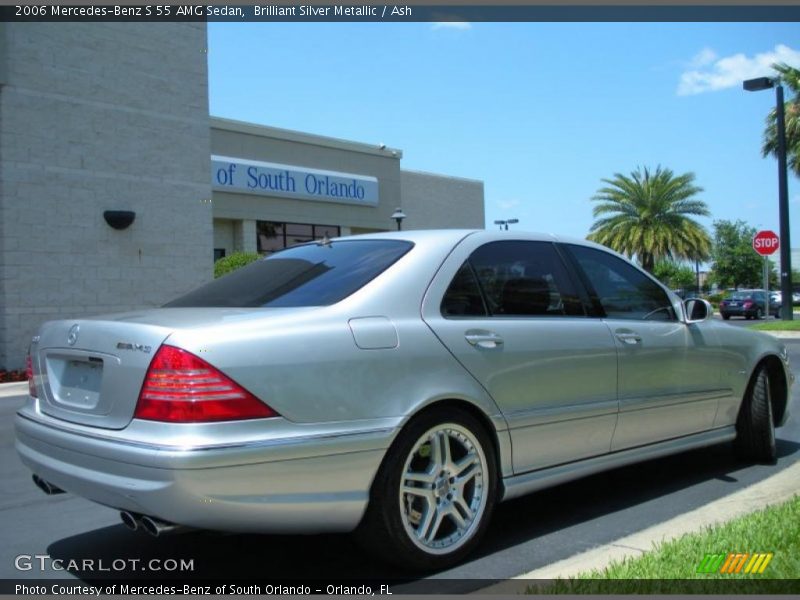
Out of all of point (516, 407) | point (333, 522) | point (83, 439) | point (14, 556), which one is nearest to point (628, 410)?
point (516, 407)

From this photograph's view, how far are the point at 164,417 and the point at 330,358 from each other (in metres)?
0.71

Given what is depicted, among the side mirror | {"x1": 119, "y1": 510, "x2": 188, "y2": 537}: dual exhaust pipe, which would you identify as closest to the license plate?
{"x1": 119, "y1": 510, "x2": 188, "y2": 537}: dual exhaust pipe

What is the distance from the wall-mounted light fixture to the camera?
54.9 ft

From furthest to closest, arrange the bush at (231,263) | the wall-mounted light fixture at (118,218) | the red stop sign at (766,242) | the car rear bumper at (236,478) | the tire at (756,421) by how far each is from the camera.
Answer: the red stop sign at (766,242), the bush at (231,263), the wall-mounted light fixture at (118,218), the tire at (756,421), the car rear bumper at (236,478)

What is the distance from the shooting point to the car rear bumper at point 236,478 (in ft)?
9.78

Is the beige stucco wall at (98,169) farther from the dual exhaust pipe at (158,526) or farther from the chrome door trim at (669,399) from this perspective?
the chrome door trim at (669,399)

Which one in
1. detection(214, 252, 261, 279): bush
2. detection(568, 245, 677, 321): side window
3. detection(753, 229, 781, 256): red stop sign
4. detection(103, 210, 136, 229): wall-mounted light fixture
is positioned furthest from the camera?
detection(753, 229, 781, 256): red stop sign

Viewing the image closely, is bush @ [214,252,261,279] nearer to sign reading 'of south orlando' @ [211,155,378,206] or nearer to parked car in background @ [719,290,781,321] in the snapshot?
sign reading 'of south orlando' @ [211,155,378,206]

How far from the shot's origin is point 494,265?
429 centimetres

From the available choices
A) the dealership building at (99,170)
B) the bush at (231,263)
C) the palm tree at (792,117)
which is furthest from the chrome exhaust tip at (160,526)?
the palm tree at (792,117)

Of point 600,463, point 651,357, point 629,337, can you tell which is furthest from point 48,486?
point 651,357

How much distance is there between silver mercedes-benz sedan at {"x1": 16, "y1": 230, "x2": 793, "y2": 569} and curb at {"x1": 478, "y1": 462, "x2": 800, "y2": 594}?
1.34 feet

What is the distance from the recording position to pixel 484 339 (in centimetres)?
389

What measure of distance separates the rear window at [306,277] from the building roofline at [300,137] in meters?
21.2
